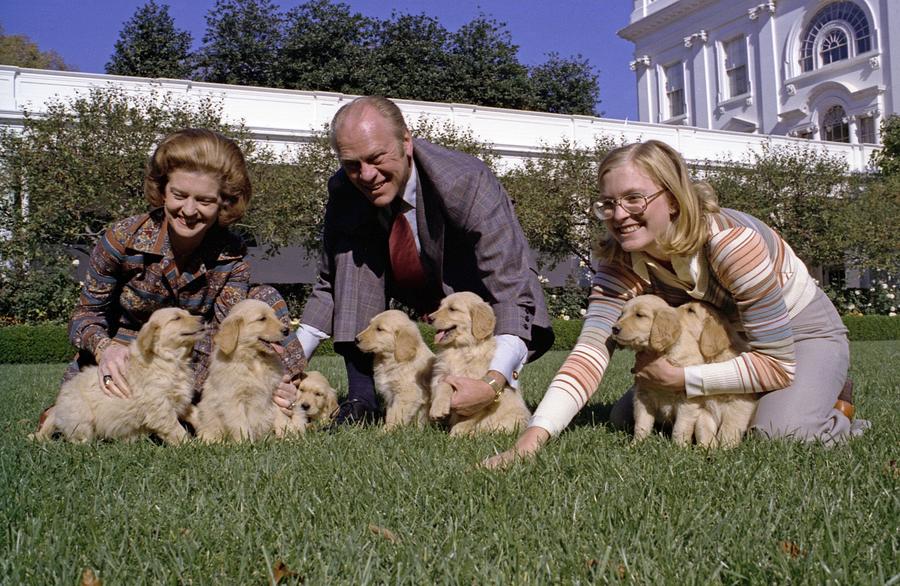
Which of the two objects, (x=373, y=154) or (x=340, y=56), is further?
(x=340, y=56)

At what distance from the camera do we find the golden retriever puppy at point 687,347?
4344 millimetres

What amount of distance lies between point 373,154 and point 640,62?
51.7 m

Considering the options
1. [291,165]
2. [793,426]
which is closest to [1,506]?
[793,426]

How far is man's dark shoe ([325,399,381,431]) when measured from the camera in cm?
532

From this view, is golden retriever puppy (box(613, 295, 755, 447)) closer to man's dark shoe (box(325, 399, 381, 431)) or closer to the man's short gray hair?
the man's short gray hair

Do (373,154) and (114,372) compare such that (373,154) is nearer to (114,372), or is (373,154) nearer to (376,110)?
(376,110)

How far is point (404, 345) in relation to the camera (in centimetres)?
531

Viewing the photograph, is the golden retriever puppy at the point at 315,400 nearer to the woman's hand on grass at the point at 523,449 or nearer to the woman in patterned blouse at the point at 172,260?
the woman in patterned blouse at the point at 172,260

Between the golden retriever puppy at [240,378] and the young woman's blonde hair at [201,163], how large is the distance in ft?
2.38

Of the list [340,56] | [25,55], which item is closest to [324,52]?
[340,56]

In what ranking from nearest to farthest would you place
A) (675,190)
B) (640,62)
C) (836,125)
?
(675,190)
(836,125)
(640,62)

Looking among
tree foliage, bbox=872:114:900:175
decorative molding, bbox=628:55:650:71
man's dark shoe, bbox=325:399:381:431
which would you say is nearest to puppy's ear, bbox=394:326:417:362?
man's dark shoe, bbox=325:399:381:431

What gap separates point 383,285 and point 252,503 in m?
2.87

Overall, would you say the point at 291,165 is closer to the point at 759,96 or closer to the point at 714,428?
the point at 714,428
